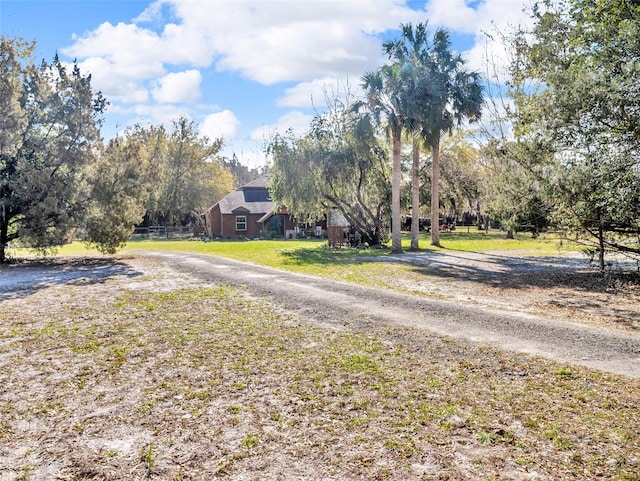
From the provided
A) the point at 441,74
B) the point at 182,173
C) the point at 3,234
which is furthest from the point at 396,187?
the point at 182,173

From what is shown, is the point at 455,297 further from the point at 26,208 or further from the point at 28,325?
the point at 26,208

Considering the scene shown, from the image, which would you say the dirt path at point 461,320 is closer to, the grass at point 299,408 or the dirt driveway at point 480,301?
the dirt driveway at point 480,301

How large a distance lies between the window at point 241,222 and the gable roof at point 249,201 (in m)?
0.59

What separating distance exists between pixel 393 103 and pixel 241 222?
978 inches

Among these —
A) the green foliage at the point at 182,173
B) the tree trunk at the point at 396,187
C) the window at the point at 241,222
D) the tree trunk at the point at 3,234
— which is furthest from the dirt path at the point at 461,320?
the green foliage at the point at 182,173

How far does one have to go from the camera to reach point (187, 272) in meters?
15.1

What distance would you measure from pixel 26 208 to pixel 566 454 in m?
19.1

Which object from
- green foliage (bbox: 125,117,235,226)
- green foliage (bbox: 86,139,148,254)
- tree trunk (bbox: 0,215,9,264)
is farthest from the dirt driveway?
green foliage (bbox: 125,117,235,226)

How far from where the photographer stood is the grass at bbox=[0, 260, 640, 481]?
3.51 m

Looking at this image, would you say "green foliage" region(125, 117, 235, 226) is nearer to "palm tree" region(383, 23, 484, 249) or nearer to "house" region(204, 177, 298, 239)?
"house" region(204, 177, 298, 239)

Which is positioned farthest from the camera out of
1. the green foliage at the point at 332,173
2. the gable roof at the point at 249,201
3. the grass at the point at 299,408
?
the gable roof at the point at 249,201

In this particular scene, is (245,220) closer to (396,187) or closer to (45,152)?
(396,187)

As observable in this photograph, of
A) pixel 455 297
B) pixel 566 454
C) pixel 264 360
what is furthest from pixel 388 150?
pixel 566 454

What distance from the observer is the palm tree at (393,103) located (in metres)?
22.2
